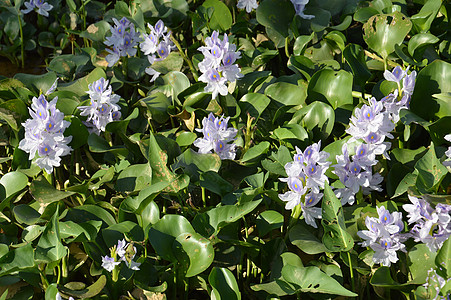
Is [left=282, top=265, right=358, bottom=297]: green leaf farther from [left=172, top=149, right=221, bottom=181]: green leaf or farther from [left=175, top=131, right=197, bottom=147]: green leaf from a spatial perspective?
[left=175, top=131, right=197, bottom=147]: green leaf

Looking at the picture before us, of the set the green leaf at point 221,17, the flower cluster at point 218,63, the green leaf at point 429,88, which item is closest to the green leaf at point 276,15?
the green leaf at point 221,17

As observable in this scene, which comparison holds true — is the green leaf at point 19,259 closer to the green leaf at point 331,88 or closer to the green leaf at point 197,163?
the green leaf at point 197,163

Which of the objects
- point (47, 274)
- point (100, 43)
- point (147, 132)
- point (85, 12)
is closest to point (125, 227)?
point (47, 274)

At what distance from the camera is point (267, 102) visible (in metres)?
2.68

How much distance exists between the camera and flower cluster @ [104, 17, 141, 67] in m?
3.10

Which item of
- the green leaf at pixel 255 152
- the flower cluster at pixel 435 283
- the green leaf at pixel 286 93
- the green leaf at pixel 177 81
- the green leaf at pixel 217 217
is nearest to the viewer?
the flower cluster at pixel 435 283

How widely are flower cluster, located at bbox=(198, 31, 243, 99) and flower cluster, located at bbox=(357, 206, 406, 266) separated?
882mm

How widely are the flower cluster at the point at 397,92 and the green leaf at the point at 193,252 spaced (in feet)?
3.27

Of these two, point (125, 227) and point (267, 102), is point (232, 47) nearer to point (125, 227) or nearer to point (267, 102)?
point (267, 102)

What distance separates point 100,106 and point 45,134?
0.35 metres

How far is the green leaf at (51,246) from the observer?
6.40 feet

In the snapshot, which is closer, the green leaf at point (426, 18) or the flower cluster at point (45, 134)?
the flower cluster at point (45, 134)

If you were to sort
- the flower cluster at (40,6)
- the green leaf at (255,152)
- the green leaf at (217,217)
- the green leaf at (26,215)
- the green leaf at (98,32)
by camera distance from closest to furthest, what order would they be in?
the green leaf at (217,217) → the green leaf at (26,215) → the green leaf at (255,152) → the green leaf at (98,32) → the flower cluster at (40,6)

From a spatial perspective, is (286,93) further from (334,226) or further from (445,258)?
(445,258)
